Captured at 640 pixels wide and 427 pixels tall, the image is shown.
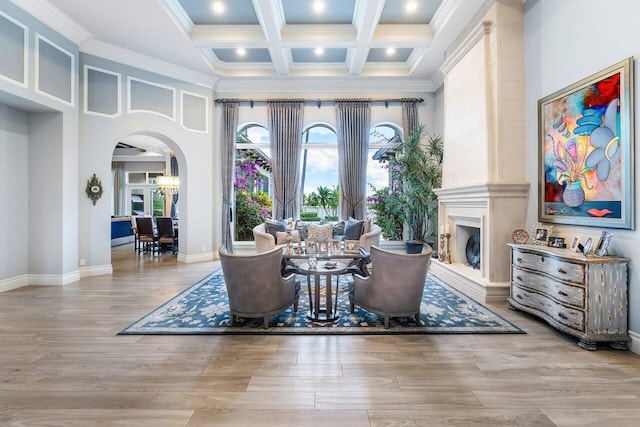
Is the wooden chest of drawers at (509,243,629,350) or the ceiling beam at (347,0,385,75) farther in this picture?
the ceiling beam at (347,0,385,75)

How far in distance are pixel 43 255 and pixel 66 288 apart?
2.39ft

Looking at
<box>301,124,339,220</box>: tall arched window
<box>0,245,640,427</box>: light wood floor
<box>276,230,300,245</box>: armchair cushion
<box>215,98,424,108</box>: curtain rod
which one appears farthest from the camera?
<box>301,124,339,220</box>: tall arched window

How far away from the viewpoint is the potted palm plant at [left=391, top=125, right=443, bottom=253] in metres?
6.15

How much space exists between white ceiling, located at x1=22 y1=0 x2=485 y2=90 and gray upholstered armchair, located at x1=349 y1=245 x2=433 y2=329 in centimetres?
372

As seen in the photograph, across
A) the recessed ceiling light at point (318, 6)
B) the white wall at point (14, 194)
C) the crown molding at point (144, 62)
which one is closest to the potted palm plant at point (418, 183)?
the recessed ceiling light at point (318, 6)

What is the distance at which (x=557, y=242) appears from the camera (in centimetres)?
328

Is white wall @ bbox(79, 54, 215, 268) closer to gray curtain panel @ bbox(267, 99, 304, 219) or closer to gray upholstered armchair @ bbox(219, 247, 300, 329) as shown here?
gray curtain panel @ bbox(267, 99, 304, 219)

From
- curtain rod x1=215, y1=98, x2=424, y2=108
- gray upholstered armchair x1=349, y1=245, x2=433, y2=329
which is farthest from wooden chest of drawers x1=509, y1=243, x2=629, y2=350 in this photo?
curtain rod x1=215, y1=98, x2=424, y2=108

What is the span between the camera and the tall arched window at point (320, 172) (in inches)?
295

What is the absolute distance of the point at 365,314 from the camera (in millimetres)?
3514

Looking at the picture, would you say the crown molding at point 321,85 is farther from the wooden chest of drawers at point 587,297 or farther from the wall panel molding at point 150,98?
the wooden chest of drawers at point 587,297

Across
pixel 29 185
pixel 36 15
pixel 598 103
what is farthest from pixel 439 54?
pixel 29 185

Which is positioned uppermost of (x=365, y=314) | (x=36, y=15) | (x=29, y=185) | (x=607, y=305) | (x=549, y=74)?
(x=36, y=15)

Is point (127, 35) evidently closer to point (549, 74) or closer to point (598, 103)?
point (549, 74)
